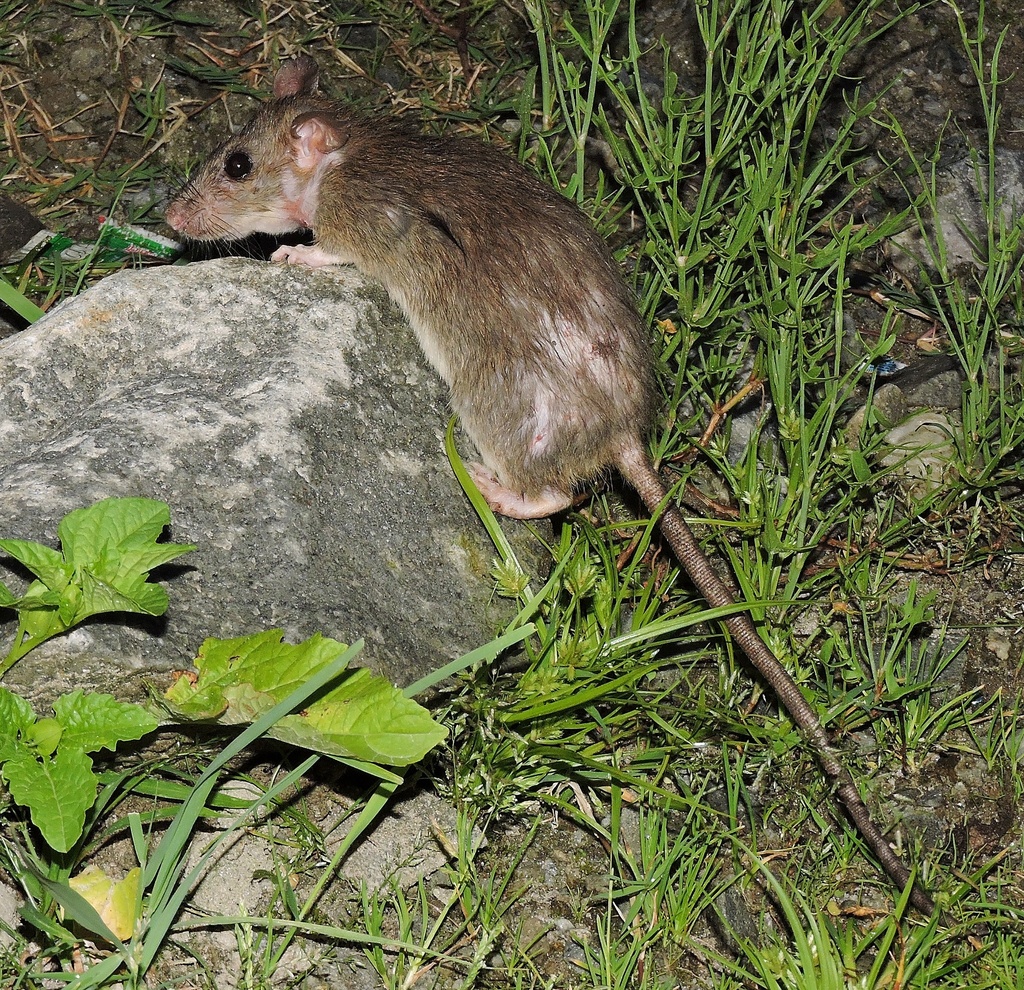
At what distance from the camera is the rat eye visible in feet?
13.9

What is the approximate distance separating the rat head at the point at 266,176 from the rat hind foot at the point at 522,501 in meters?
1.30

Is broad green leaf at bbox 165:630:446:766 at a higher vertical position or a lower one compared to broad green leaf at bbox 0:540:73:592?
lower

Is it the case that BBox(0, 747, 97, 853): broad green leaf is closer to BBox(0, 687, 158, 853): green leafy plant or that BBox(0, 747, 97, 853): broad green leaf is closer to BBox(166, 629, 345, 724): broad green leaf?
BBox(0, 687, 158, 853): green leafy plant

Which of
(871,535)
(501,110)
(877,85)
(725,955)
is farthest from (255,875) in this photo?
(877,85)

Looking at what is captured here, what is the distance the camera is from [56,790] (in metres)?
2.50

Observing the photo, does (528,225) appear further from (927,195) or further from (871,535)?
(871,535)

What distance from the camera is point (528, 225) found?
3.64 meters

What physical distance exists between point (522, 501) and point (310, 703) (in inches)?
41.5

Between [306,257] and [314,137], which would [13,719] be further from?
[314,137]

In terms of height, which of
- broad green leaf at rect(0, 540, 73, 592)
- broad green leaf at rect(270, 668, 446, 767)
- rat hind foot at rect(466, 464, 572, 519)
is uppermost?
broad green leaf at rect(0, 540, 73, 592)

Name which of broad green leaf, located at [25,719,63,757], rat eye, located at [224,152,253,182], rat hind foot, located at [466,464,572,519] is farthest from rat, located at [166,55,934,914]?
broad green leaf, located at [25,719,63,757]

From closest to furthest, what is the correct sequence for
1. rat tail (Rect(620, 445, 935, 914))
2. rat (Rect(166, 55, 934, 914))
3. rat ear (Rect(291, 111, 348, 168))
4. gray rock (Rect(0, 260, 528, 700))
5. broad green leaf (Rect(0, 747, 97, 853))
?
1. broad green leaf (Rect(0, 747, 97, 853))
2. gray rock (Rect(0, 260, 528, 700))
3. rat tail (Rect(620, 445, 935, 914))
4. rat (Rect(166, 55, 934, 914))
5. rat ear (Rect(291, 111, 348, 168))

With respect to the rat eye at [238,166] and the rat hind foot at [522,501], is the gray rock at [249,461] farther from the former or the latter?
the rat eye at [238,166]

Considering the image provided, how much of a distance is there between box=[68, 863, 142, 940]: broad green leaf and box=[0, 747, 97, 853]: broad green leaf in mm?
219
